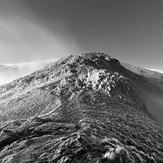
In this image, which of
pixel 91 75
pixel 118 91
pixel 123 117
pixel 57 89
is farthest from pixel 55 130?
pixel 91 75

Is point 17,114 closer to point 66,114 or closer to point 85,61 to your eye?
point 66,114

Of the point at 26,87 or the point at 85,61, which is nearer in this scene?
the point at 26,87

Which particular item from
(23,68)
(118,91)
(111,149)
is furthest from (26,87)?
(23,68)

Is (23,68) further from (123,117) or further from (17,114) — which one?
(123,117)

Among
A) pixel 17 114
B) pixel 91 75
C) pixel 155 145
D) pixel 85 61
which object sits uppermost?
pixel 85 61

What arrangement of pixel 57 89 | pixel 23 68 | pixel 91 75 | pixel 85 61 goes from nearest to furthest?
pixel 57 89, pixel 91 75, pixel 85 61, pixel 23 68

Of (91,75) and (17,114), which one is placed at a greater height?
(91,75)

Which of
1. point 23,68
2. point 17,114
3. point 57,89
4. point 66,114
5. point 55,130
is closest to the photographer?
point 55,130
